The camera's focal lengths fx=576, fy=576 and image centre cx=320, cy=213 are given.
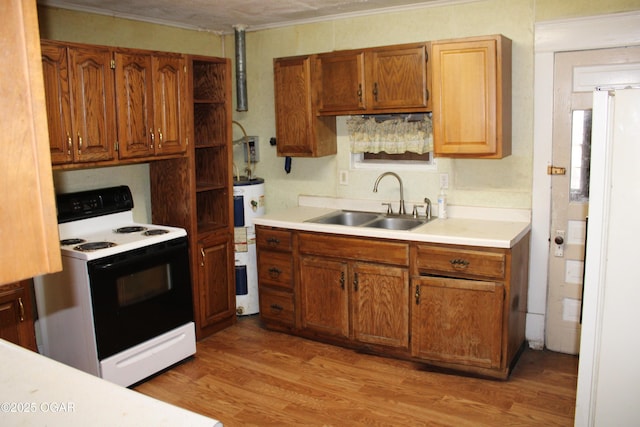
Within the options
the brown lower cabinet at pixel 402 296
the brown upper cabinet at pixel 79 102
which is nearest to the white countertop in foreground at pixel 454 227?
the brown lower cabinet at pixel 402 296

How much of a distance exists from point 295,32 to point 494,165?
6.19ft

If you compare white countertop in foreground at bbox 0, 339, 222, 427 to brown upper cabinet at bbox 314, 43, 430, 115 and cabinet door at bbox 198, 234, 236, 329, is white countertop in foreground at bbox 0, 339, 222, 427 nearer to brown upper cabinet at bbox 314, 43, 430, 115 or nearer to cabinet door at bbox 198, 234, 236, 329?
cabinet door at bbox 198, 234, 236, 329

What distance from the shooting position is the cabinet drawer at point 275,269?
13.5ft

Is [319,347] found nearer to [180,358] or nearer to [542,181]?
[180,358]

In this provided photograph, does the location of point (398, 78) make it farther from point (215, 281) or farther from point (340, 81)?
point (215, 281)

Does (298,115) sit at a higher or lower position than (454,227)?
higher

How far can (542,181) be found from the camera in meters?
3.73

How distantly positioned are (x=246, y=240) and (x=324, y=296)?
3.01 ft

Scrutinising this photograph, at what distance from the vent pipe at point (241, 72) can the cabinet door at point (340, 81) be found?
871mm

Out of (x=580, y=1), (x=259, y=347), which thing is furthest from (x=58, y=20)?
(x=580, y=1)

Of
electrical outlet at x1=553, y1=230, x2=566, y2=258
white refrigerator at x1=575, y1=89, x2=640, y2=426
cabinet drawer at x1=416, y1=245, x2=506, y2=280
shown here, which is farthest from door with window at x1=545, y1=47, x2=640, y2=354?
white refrigerator at x1=575, y1=89, x2=640, y2=426

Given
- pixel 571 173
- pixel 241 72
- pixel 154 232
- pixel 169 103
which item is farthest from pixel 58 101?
pixel 571 173

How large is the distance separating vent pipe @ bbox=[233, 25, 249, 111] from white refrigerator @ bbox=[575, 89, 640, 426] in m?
3.26

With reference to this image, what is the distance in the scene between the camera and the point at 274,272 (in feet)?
13.8
